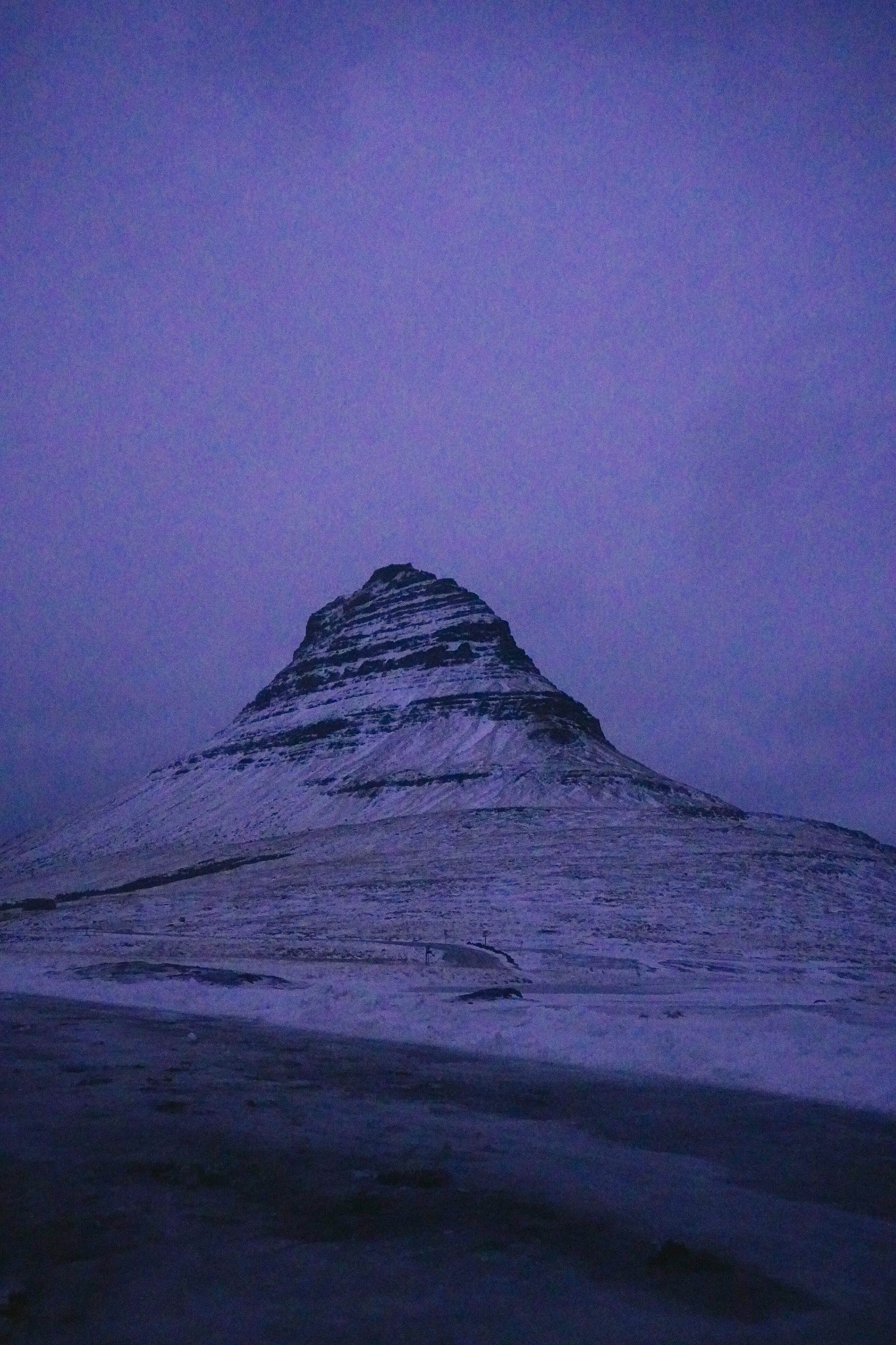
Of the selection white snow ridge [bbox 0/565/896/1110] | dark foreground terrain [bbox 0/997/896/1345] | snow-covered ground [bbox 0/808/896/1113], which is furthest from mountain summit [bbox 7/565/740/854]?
dark foreground terrain [bbox 0/997/896/1345]

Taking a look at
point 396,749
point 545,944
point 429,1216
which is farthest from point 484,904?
point 396,749

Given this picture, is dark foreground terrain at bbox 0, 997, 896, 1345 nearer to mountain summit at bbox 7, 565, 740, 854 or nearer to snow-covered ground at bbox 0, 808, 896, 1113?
snow-covered ground at bbox 0, 808, 896, 1113

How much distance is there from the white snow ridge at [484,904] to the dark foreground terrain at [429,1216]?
3729 mm

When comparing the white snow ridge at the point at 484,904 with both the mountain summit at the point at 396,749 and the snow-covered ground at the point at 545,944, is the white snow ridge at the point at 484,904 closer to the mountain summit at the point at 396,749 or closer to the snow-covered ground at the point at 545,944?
the snow-covered ground at the point at 545,944

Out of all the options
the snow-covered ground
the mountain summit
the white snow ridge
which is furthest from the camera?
the mountain summit

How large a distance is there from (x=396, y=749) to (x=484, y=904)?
80616 mm

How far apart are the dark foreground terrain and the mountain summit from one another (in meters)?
72.5

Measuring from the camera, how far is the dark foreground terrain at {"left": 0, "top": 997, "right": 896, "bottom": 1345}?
3699 mm

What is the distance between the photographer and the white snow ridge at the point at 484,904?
47.8 feet

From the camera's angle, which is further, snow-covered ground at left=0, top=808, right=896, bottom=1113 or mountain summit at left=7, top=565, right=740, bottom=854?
mountain summit at left=7, top=565, right=740, bottom=854

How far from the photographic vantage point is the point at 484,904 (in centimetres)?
4384

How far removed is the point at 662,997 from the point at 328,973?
1074 cm

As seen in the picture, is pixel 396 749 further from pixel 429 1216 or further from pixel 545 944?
pixel 429 1216

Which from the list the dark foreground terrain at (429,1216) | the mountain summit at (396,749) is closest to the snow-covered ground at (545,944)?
the dark foreground terrain at (429,1216)
